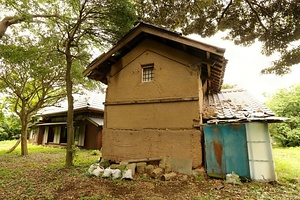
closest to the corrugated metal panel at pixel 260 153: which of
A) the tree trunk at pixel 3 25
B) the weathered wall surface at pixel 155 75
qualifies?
the weathered wall surface at pixel 155 75

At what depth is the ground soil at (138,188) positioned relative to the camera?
5.16m

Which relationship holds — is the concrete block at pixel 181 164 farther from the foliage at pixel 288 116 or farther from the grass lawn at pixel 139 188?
the foliage at pixel 288 116

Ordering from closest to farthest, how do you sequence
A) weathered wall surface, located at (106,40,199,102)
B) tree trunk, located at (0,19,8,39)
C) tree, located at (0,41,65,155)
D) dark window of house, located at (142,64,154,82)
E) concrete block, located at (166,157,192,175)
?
1. concrete block, located at (166,157,192,175)
2. weathered wall surface, located at (106,40,199,102)
3. tree trunk, located at (0,19,8,39)
4. dark window of house, located at (142,64,154,82)
5. tree, located at (0,41,65,155)

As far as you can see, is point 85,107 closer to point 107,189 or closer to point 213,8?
point 107,189

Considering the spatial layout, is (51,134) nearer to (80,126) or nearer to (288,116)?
(80,126)

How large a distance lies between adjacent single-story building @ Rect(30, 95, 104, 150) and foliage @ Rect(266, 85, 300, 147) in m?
18.7

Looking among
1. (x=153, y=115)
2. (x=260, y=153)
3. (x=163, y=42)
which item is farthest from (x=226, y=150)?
(x=163, y=42)

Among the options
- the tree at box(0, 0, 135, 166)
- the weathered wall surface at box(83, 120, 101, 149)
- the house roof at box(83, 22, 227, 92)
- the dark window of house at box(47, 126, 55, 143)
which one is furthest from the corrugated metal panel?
the dark window of house at box(47, 126, 55, 143)

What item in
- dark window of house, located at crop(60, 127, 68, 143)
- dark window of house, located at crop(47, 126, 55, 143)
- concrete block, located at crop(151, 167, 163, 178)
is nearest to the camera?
concrete block, located at crop(151, 167, 163, 178)

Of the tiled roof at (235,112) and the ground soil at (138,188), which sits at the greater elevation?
the tiled roof at (235,112)

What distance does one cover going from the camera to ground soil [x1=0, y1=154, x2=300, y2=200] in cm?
516

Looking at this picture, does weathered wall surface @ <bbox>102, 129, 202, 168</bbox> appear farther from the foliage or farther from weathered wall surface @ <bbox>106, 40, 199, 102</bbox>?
the foliage

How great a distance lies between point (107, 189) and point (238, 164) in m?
4.54

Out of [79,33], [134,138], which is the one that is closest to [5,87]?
[79,33]
